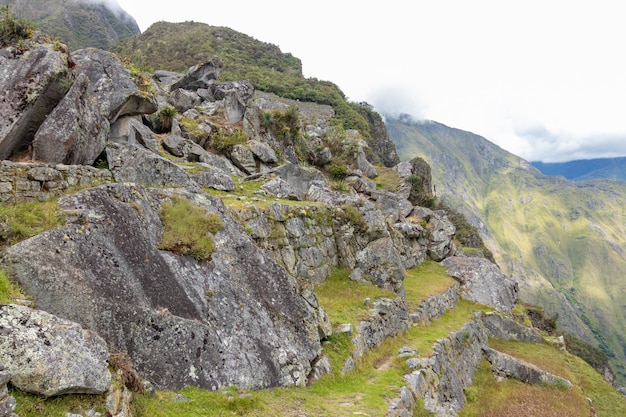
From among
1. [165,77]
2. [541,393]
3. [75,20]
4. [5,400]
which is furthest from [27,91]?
[75,20]

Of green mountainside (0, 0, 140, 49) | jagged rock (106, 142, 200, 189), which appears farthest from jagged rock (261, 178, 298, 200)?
green mountainside (0, 0, 140, 49)

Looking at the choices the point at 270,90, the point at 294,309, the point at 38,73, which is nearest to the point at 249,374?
the point at 294,309

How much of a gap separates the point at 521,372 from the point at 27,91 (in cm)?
3048

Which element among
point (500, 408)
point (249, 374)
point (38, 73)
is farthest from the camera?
point (500, 408)

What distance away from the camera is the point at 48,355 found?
6.03 m

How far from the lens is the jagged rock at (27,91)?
1224 centimetres

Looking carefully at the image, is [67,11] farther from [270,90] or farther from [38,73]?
[38,73]

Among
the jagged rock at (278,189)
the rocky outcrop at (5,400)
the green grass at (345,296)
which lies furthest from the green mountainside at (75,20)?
the rocky outcrop at (5,400)

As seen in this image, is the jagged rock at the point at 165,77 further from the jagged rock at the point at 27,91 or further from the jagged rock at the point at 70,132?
the jagged rock at the point at 27,91

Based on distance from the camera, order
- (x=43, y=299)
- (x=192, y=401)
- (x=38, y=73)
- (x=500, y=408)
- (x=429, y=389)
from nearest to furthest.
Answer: (x=43, y=299), (x=192, y=401), (x=38, y=73), (x=429, y=389), (x=500, y=408)

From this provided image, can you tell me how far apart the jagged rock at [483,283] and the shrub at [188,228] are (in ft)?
94.7

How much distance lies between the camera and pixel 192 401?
8.46 m

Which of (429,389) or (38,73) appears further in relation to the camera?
(429,389)

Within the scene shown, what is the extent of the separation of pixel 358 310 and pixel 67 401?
46.9 feet
